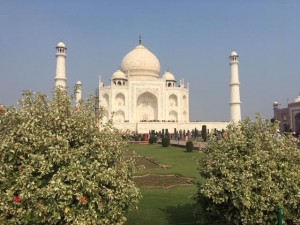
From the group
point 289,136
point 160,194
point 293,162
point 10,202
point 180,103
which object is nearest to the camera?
point 10,202

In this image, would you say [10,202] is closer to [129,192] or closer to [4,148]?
[4,148]

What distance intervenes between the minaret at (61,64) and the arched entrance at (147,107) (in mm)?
9595

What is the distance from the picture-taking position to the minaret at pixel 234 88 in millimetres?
29734

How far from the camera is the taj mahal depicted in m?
31.2

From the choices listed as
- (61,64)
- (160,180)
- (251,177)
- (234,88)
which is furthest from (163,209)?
(234,88)

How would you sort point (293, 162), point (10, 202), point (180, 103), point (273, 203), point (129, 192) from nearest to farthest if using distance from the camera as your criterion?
point (10, 202) → point (129, 192) → point (273, 203) → point (293, 162) → point (180, 103)

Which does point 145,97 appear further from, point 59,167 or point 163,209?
point 59,167

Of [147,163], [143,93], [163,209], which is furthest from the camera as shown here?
[143,93]

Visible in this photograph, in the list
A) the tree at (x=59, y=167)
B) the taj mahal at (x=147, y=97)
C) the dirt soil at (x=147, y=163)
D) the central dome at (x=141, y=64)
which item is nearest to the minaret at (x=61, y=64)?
the taj mahal at (x=147, y=97)

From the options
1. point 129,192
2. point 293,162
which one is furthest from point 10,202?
point 293,162

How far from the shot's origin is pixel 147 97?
3603 cm

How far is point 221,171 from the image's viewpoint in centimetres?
484

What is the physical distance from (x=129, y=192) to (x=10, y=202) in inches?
56.6

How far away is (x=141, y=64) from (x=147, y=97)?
12.4ft
